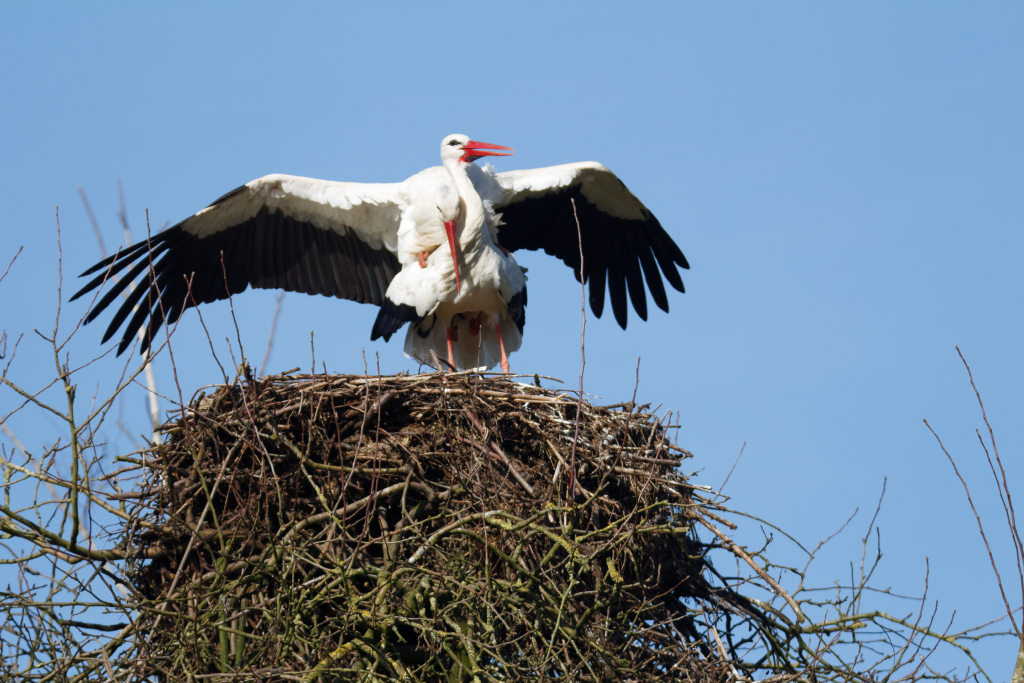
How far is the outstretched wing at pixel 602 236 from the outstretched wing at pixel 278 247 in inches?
40.5

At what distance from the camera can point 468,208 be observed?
22.6 feet

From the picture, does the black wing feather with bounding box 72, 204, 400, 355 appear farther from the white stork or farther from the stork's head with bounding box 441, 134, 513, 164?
the stork's head with bounding box 441, 134, 513, 164

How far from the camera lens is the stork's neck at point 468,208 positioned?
681 cm

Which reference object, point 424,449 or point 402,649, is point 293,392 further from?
point 402,649

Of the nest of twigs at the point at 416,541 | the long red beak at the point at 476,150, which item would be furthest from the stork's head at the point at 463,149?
the nest of twigs at the point at 416,541

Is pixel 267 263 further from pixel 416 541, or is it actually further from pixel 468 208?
pixel 416 541

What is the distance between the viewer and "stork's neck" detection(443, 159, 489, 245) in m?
6.81

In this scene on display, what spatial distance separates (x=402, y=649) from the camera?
426 centimetres

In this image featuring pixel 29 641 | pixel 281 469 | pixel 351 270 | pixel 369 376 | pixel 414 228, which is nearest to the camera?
pixel 29 641

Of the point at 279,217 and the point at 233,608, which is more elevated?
the point at 279,217

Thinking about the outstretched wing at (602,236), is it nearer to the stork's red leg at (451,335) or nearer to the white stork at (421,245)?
the white stork at (421,245)

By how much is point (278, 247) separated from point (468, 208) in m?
1.53

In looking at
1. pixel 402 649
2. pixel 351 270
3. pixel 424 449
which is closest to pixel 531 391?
pixel 424 449

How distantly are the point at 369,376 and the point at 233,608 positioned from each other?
137 centimetres
